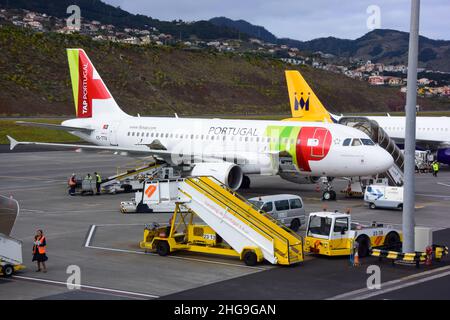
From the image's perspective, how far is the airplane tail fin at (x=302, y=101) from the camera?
6631 cm

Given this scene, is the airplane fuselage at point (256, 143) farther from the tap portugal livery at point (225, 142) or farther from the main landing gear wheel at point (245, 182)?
the main landing gear wheel at point (245, 182)

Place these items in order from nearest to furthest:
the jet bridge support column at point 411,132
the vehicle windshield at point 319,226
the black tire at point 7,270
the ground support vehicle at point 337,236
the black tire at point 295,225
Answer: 1. the black tire at point 7,270
2. the jet bridge support column at point 411,132
3. the ground support vehicle at point 337,236
4. the vehicle windshield at point 319,226
5. the black tire at point 295,225

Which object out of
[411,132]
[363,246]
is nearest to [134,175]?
[363,246]

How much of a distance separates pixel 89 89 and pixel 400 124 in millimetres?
30909

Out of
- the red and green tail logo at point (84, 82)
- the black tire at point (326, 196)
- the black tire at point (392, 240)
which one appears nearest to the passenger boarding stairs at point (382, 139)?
the black tire at point (326, 196)

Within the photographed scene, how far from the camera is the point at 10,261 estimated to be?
23.8 m

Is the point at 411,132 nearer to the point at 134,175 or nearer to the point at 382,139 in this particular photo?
the point at 382,139

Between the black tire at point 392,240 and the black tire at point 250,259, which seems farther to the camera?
the black tire at point 392,240

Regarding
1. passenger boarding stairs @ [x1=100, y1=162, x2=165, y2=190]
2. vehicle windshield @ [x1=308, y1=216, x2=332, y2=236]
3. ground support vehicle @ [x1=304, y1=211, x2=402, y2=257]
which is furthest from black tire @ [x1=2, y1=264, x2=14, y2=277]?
passenger boarding stairs @ [x1=100, y1=162, x2=165, y2=190]

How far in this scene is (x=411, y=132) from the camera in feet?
81.5

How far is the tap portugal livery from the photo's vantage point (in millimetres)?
40875

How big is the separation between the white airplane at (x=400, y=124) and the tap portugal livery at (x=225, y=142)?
19.7m

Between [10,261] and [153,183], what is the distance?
7.09m
